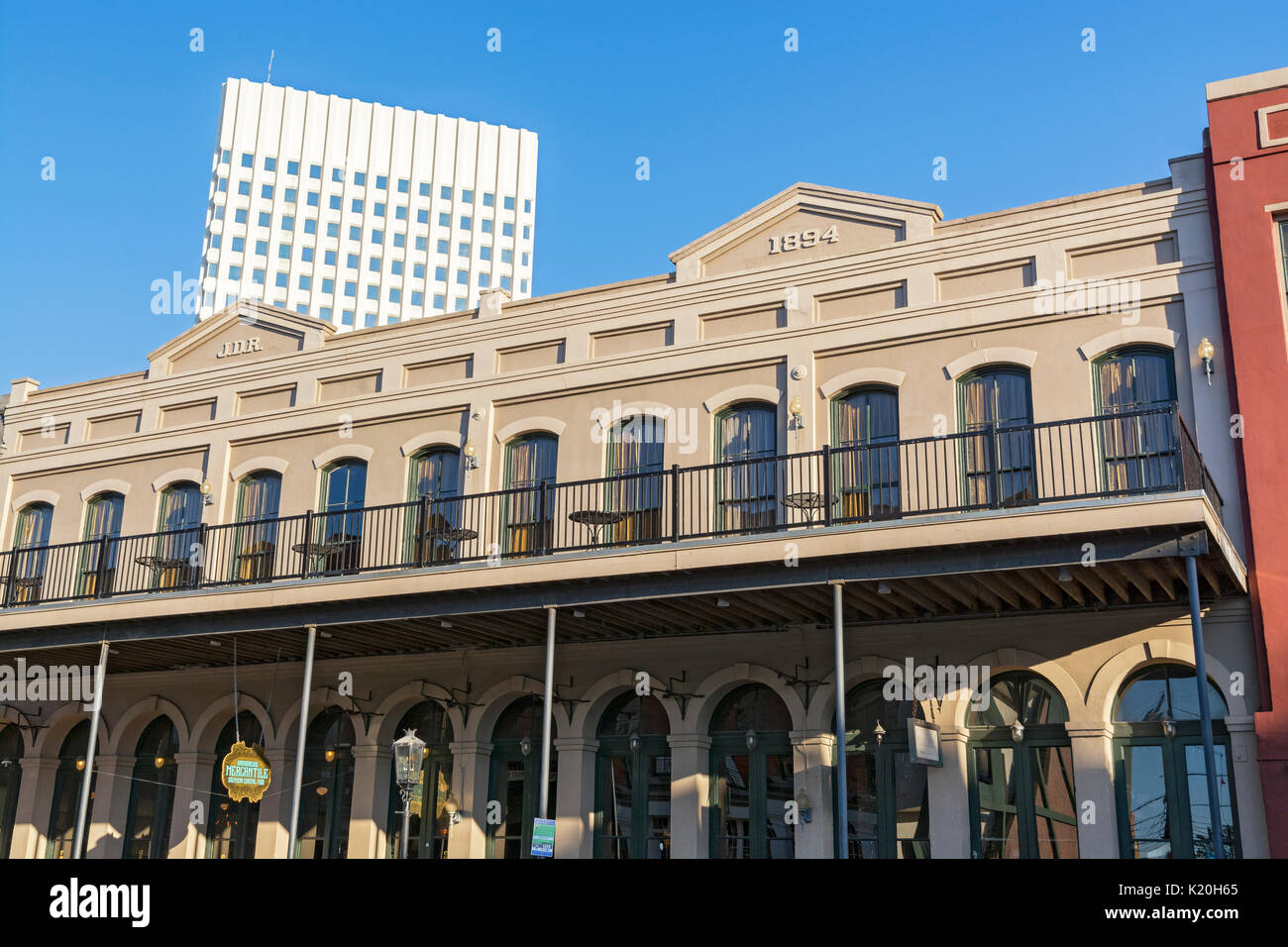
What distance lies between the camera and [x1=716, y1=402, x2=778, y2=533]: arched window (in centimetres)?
1364

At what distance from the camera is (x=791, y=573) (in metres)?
11.1

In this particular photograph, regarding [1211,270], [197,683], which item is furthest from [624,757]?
[1211,270]

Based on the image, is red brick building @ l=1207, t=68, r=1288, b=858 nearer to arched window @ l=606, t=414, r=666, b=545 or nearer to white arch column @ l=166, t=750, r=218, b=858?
arched window @ l=606, t=414, r=666, b=545

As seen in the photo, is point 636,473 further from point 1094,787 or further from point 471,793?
point 1094,787

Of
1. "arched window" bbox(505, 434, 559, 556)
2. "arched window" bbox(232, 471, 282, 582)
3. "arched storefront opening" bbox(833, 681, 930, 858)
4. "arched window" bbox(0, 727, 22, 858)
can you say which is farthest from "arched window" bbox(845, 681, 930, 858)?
"arched window" bbox(0, 727, 22, 858)

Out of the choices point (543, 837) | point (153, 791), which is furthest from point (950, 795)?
point (153, 791)

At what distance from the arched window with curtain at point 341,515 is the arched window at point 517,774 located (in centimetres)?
289

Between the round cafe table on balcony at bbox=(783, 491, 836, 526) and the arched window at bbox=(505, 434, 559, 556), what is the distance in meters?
3.21

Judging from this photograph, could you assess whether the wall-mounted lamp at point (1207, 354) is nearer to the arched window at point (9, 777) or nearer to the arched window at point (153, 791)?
the arched window at point (153, 791)

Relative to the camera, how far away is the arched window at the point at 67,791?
17.4m

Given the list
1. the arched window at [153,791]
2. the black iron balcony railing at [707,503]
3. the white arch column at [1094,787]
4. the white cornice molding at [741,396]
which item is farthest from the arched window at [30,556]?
the white arch column at [1094,787]

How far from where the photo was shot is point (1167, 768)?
1118cm

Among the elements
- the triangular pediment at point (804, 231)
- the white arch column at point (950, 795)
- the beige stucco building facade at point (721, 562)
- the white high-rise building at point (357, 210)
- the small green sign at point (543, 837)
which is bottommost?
the small green sign at point (543, 837)

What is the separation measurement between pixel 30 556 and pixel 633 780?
10.9 meters
